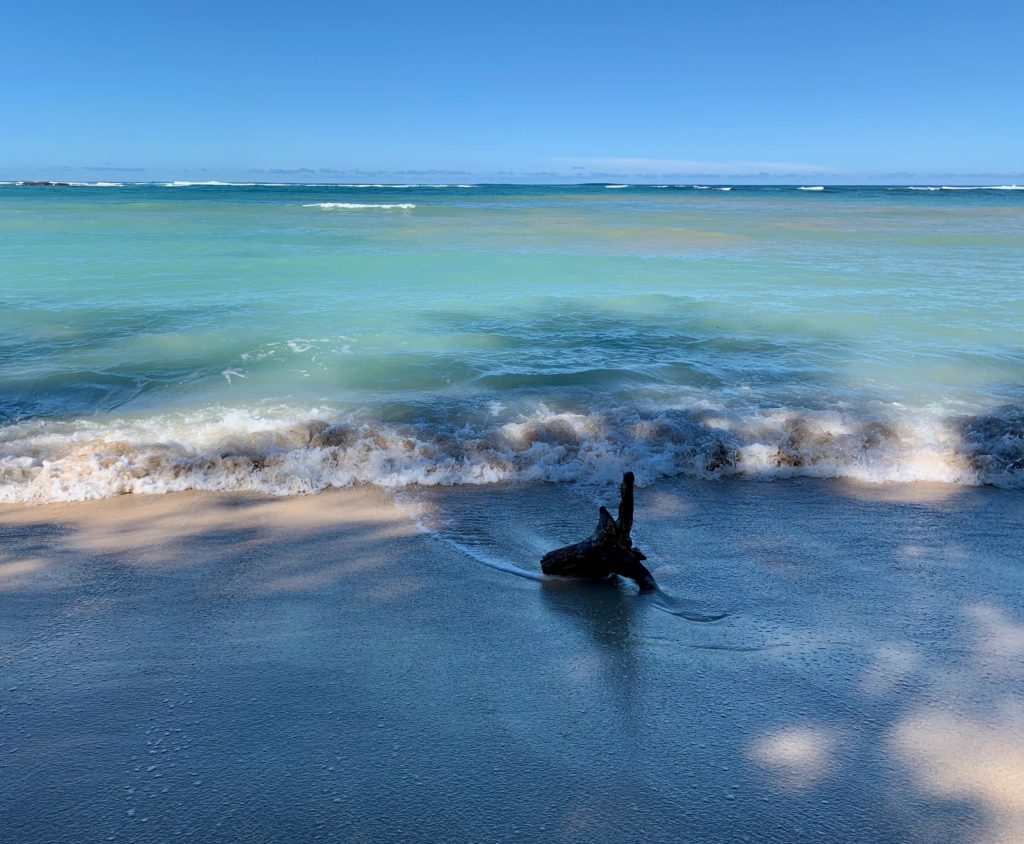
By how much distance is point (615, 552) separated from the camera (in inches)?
160

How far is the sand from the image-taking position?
8.55ft

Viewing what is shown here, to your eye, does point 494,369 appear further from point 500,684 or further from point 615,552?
point 500,684

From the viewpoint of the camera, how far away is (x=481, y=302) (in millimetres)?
13703

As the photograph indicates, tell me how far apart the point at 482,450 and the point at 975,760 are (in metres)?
4.28

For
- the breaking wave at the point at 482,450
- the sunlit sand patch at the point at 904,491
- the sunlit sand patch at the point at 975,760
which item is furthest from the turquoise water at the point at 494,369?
the sunlit sand patch at the point at 975,760

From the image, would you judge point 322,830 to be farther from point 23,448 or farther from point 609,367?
point 609,367

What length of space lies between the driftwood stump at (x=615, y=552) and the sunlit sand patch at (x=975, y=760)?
4.65ft

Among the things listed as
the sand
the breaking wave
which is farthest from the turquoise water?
Answer: the sand

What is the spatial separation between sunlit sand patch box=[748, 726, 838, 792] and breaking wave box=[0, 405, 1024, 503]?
323 cm

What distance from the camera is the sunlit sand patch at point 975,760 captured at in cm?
261

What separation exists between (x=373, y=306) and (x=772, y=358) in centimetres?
Result: 666

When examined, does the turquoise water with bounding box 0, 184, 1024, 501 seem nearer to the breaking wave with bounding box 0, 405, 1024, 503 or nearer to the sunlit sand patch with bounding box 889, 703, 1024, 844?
the breaking wave with bounding box 0, 405, 1024, 503

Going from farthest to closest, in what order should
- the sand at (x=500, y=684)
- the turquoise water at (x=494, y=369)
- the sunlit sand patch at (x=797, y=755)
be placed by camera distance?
the turquoise water at (x=494, y=369), the sunlit sand patch at (x=797, y=755), the sand at (x=500, y=684)

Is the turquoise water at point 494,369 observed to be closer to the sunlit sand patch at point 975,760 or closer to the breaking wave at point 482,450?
the breaking wave at point 482,450
